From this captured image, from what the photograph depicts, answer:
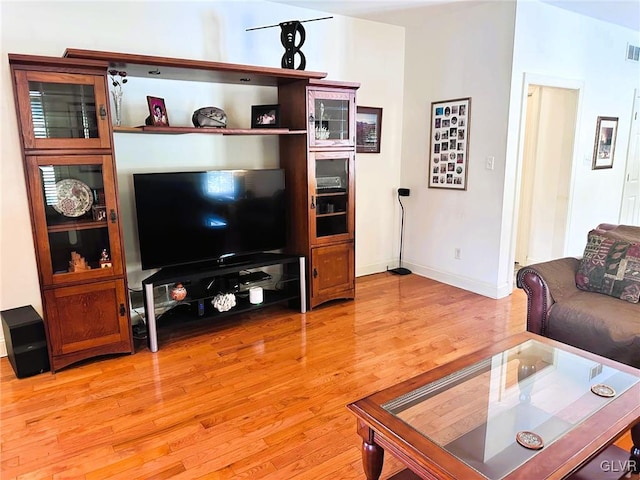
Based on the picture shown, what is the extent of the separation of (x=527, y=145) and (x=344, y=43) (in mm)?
2463

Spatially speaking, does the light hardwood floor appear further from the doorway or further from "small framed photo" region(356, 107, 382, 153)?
"small framed photo" region(356, 107, 382, 153)

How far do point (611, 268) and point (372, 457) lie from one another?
6.72ft

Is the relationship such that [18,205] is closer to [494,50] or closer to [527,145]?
[494,50]

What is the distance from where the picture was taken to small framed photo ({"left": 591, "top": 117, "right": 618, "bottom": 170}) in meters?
4.84

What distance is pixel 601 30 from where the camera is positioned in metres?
4.55

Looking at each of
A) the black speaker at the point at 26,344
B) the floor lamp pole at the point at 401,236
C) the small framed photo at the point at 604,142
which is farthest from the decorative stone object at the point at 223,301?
the small framed photo at the point at 604,142

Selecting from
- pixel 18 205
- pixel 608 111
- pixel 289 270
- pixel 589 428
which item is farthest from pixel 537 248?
pixel 18 205

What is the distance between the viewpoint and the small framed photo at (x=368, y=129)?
4.54m

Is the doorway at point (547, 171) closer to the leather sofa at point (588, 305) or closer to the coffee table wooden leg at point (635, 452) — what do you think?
the leather sofa at point (588, 305)

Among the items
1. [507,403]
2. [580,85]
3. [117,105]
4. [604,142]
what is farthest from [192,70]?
[604,142]

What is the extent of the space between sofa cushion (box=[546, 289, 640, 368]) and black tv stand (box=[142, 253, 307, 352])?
193 centimetres

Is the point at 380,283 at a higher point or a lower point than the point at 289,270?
lower

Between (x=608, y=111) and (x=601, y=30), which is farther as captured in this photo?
(x=608, y=111)

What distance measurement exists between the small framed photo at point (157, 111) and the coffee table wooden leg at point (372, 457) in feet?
8.13
